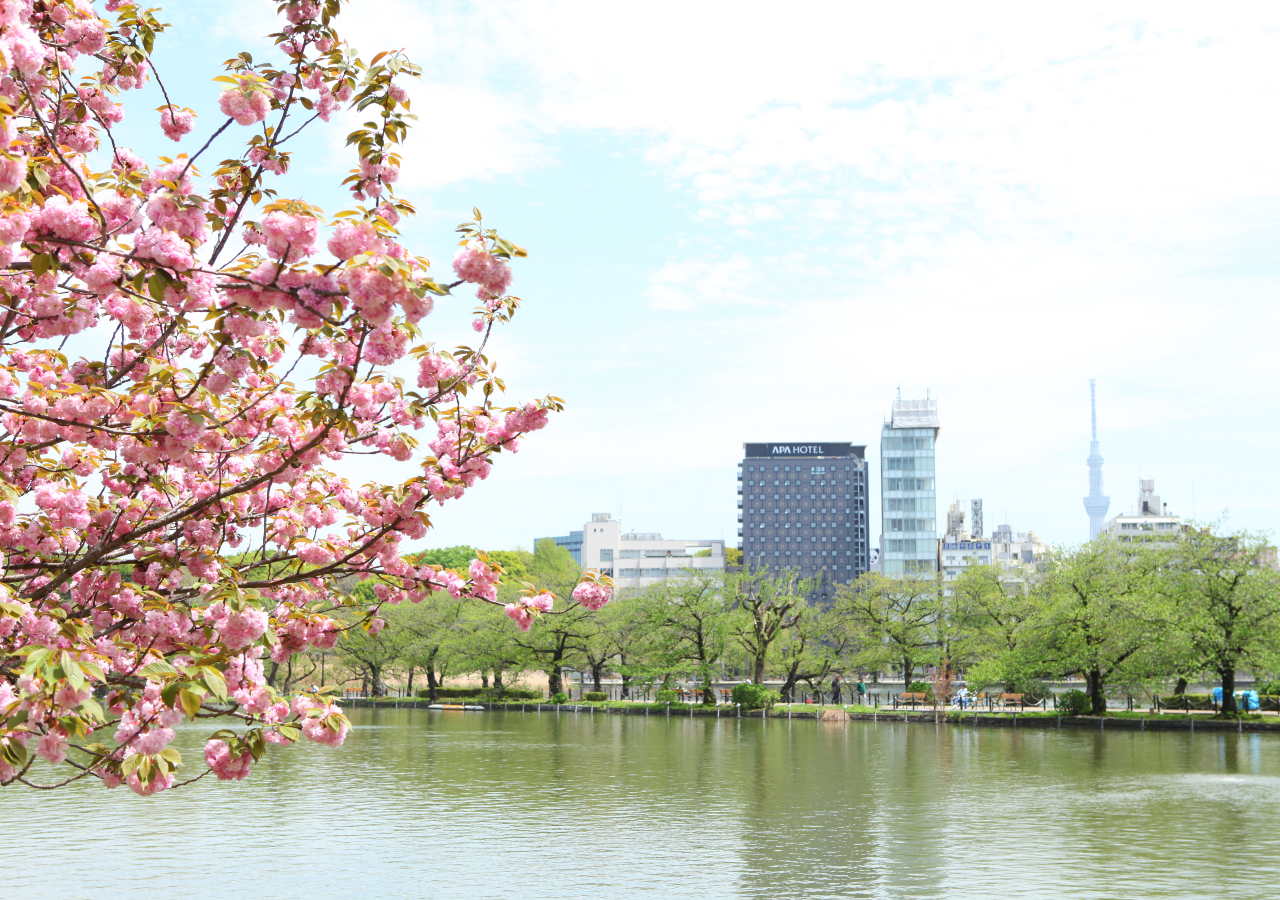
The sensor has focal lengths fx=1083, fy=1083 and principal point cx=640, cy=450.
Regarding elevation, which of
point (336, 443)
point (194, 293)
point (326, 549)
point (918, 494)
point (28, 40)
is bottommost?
point (326, 549)

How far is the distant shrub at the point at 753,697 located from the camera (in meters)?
63.9

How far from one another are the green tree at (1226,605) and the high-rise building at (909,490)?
90.2m

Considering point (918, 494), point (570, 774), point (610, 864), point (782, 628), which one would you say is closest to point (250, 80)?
point (610, 864)

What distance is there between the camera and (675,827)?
75.1 feet

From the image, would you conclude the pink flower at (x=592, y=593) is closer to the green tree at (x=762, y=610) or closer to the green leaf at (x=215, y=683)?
the green leaf at (x=215, y=683)

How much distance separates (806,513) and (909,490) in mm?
27298

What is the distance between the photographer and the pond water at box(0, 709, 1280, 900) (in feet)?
Answer: 58.1

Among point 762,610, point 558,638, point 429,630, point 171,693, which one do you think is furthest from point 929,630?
point 171,693

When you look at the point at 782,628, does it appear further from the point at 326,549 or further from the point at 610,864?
the point at 326,549

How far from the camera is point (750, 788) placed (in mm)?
29078

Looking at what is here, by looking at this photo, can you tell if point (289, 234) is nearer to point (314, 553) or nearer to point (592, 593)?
point (314, 553)

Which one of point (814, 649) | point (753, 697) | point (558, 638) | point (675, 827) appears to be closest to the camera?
point (675, 827)

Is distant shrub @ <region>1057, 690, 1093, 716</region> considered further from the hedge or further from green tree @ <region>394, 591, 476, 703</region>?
green tree @ <region>394, 591, 476, 703</region>

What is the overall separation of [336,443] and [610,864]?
12430 millimetres
